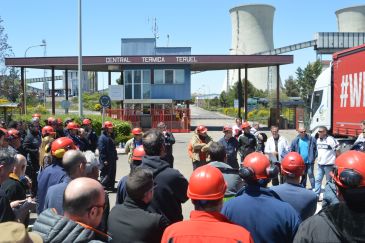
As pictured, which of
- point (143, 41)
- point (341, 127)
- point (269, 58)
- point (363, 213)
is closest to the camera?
point (363, 213)

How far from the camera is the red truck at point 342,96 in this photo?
47.6ft

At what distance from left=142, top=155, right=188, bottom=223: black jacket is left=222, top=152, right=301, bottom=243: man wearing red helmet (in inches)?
36.1

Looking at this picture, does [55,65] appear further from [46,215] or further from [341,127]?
[46,215]

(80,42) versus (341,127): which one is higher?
(80,42)

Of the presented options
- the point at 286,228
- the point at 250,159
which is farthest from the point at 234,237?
the point at 250,159

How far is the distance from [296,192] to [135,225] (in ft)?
5.33

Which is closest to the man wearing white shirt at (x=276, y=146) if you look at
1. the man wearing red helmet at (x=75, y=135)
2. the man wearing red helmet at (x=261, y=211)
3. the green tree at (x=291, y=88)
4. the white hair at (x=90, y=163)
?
the man wearing red helmet at (x=75, y=135)

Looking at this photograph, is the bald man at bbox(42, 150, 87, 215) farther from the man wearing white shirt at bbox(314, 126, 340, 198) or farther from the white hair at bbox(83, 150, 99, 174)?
the man wearing white shirt at bbox(314, 126, 340, 198)

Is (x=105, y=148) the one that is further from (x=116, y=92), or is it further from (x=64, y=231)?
(x=116, y=92)

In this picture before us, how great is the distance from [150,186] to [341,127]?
13.7 metres

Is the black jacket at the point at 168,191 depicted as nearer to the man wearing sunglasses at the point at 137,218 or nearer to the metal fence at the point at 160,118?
the man wearing sunglasses at the point at 137,218

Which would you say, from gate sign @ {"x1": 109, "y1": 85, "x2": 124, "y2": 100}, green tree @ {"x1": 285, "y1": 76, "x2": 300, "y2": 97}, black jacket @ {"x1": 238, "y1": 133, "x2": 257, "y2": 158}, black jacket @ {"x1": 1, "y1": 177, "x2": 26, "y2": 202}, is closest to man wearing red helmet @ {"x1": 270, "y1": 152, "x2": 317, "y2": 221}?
black jacket @ {"x1": 1, "y1": 177, "x2": 26, "y2": 202}

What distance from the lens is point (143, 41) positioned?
46562mm

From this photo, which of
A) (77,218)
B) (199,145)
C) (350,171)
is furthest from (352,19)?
(77,218)
